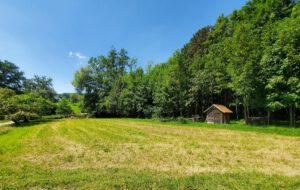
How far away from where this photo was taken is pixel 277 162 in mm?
5359

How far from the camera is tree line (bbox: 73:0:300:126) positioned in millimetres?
14461

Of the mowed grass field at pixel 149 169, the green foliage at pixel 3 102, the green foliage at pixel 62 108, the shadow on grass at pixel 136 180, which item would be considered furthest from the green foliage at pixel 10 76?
the shadow on grass at pixel 136 180

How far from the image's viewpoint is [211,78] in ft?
80.8

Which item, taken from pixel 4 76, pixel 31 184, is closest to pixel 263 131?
pixel 31 184

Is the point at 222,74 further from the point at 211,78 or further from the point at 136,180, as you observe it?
the point at 136,180

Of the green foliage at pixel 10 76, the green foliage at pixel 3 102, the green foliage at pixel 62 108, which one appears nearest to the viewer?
the green foliage at pixel 3 102

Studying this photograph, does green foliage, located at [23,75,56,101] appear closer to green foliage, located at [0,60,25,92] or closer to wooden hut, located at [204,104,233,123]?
green foliage, located at [0,60,25,92]

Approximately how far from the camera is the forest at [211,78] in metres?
14.6

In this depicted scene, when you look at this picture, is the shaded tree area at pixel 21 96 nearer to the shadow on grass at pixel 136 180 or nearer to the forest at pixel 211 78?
the forest at pixel 211 78

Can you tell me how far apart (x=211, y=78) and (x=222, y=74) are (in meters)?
2.22

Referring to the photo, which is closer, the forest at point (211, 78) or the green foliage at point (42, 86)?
the forest at point (211, 78)

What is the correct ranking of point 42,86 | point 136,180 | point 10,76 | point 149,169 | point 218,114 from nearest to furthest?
1. point 136,180
2. point 149,169
3. point 218,114
4. point 10,76
5. point 42,86

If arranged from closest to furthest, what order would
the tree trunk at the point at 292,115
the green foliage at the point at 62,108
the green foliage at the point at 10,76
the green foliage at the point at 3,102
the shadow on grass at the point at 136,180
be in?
1. the shadow on grass at the point at 136,180
2. the tree trunk at the point at 292,115
3. the green foliage at the point at 3,102
4. the green foliage at the point at 62,108
5. the green foliage at the point at 10,76

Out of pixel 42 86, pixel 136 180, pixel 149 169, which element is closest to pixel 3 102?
pixel 149 169
